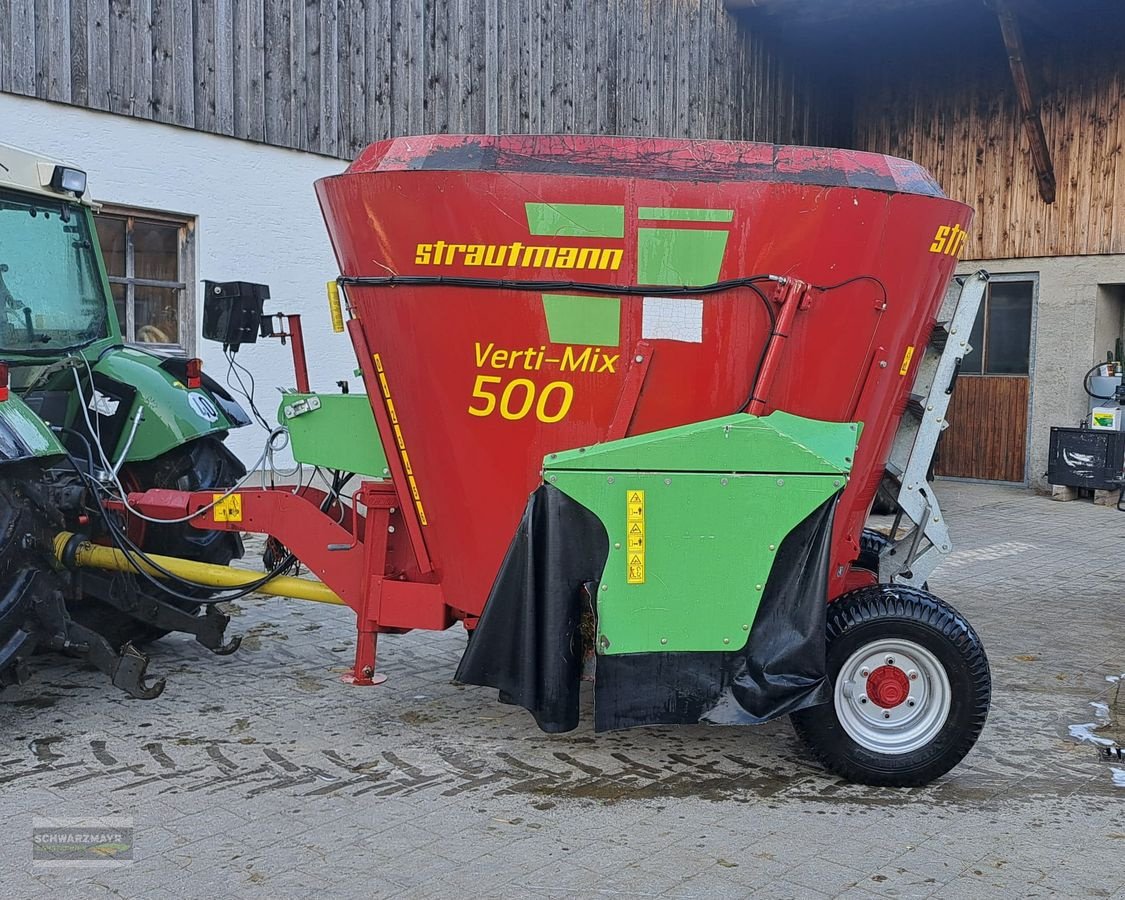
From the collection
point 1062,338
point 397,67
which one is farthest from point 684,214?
point 1062,338

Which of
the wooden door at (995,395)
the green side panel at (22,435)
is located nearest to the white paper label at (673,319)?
the green side panel at (22,435)

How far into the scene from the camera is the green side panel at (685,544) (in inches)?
157

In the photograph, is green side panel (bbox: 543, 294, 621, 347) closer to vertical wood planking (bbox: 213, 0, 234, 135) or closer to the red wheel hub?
the red wheel hub

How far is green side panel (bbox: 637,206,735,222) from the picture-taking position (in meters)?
4.00

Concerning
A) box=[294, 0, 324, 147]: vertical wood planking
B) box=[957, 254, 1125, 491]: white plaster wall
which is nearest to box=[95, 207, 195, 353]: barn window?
box=[294, 0, 324, 147]: vertical wood planking

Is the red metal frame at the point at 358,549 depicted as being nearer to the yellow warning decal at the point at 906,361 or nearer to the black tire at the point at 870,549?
the black tire at the point at 870,549

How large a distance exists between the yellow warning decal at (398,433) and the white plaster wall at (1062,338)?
34.3ft

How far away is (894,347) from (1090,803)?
5.67 ft

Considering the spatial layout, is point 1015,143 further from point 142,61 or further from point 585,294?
point 585,294

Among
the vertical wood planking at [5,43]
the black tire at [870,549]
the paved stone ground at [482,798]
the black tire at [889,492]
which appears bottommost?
the paved stone ground at [482,798]

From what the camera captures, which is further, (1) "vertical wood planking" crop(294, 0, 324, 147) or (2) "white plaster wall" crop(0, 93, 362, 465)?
(1) "vertical wood planking" crop(294, 0, 324, 147)

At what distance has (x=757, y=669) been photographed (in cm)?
406

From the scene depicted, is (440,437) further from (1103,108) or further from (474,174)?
(1103,108)

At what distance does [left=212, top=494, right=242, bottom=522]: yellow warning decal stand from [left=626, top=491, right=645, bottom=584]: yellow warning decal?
1709 mm
